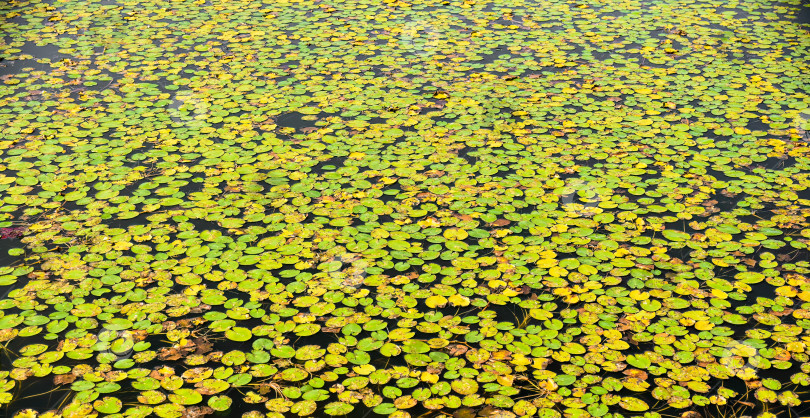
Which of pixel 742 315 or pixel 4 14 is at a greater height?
pixel 4 14

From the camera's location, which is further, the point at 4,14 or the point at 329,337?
the point at 4,14

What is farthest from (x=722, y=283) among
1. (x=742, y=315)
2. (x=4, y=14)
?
(x=4, y=14)

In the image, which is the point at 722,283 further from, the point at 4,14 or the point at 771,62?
the point at 4,14

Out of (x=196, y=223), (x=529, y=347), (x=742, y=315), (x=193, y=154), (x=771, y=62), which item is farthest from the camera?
(x=771, y=62)

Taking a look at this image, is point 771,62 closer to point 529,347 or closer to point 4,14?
point 529,347

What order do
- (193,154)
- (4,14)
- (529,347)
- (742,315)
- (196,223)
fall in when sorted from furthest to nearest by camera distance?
(4,14) → (193,154) → (196,223) → (742,315) → (529,347)

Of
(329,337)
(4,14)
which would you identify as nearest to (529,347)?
(329,337)
